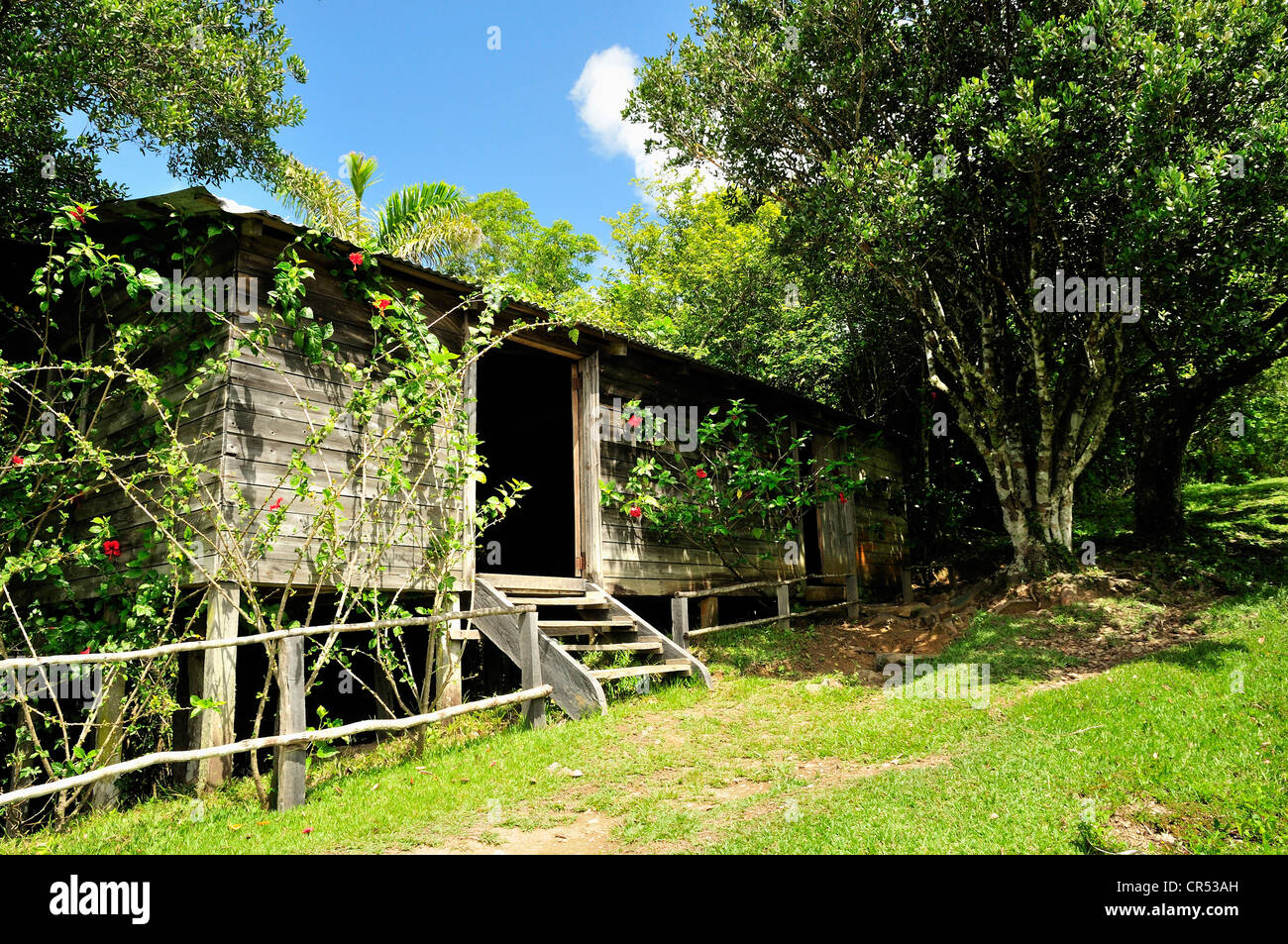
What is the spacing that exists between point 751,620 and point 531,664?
4721 millimetres

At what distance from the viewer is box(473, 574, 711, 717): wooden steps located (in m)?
7.03

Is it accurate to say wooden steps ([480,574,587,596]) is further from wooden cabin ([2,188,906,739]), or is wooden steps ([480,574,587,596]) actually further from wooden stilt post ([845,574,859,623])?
wooden stilt post ([845,574,859,623])

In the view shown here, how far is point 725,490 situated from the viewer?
36.8ft

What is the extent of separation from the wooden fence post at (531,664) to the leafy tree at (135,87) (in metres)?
6.52

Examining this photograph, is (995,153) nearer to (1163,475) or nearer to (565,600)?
(1163,475)

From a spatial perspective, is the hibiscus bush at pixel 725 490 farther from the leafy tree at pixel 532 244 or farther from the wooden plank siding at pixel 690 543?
the leafy tree at pixel 532 244

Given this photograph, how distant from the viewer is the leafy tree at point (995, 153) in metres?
9.27

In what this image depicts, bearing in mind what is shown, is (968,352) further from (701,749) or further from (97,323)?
(97,323)

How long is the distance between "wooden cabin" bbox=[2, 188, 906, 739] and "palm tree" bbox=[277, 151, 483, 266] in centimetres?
621

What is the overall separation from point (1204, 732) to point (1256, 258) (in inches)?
264

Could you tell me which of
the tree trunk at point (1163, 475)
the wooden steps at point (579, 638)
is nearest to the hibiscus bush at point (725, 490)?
the wooden steps at point (579, 638)

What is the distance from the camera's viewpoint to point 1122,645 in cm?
923

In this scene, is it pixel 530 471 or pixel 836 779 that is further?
pixel 530 471

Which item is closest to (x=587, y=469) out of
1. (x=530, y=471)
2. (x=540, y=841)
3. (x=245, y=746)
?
(x=530, y=471)
